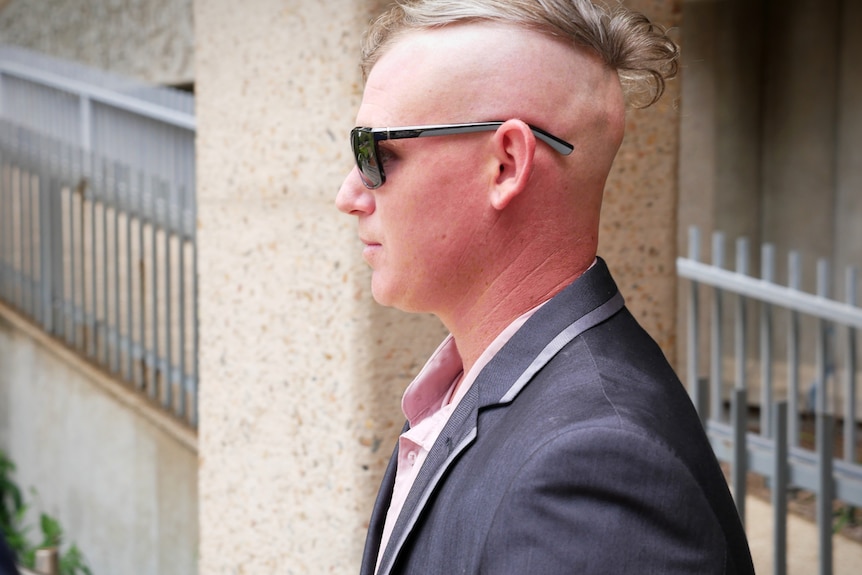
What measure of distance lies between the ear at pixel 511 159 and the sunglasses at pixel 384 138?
2 cm

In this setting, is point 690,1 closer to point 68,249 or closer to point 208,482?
point 68,249

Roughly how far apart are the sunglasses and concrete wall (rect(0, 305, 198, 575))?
3434mm

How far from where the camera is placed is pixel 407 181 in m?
1.12

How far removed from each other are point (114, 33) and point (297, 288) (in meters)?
7.65

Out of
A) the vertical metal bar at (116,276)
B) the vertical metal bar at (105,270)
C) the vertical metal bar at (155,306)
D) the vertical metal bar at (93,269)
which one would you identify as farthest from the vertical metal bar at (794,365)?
the vertical metal bar at (93,269)

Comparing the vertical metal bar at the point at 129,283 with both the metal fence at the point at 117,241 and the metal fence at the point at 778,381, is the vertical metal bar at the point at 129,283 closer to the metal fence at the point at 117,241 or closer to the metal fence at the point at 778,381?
the metal fence at the point at 117,241

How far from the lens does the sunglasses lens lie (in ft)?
3.68

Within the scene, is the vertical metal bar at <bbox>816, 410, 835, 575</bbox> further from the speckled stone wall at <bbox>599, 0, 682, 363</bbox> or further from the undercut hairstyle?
the undercut hairstyle

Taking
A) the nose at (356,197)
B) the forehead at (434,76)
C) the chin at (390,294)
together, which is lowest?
the chin at (390,294)

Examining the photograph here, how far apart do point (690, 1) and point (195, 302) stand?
3917mm

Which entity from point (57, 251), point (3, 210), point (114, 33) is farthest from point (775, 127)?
point (114, 33)

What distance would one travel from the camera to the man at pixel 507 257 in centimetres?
94

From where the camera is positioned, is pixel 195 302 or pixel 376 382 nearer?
pixel 376 382

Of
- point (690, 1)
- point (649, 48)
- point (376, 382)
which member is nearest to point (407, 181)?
point (649, 48)
